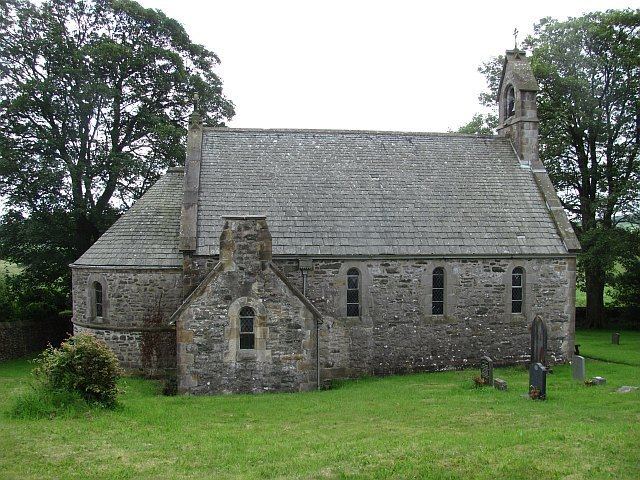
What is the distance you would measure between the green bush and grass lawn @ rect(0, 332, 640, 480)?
74 cm

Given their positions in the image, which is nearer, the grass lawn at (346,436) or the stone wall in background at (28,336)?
the grass lawn at (346,436)

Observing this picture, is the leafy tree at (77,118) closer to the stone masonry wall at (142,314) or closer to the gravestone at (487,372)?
the stone masonry wall at (142,314)

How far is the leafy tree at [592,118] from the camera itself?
116 feet

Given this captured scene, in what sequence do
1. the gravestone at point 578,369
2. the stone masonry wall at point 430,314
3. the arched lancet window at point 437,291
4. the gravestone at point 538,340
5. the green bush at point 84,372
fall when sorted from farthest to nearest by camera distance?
the gravestone at point 538,340
the arched lancet window at point 437,291
the stone masonry wall at point 430,314
the gravestone at point 578,369
the green bush at point 84,372

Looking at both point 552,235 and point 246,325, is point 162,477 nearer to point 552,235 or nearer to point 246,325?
point 246,325

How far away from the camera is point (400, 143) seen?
27141mm

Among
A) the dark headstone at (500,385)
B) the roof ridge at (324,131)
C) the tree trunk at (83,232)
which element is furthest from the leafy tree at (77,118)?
the dark headstone at (500,385)

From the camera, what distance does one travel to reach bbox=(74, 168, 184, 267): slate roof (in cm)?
2256

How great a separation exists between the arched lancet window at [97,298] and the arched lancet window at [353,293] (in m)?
9.99

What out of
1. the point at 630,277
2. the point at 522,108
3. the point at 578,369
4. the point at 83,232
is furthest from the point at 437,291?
the point at 83,232

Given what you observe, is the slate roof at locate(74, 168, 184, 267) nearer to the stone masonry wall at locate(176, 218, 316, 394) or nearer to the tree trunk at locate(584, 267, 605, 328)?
the stone masonry wall at locate(176, 218, 316, 394)

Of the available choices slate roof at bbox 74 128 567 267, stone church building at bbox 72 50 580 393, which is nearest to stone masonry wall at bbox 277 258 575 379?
stone church building at bbox 72 50 580 393

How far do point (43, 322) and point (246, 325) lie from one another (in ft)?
58.2

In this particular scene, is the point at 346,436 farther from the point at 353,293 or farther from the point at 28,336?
the point at 28,336
